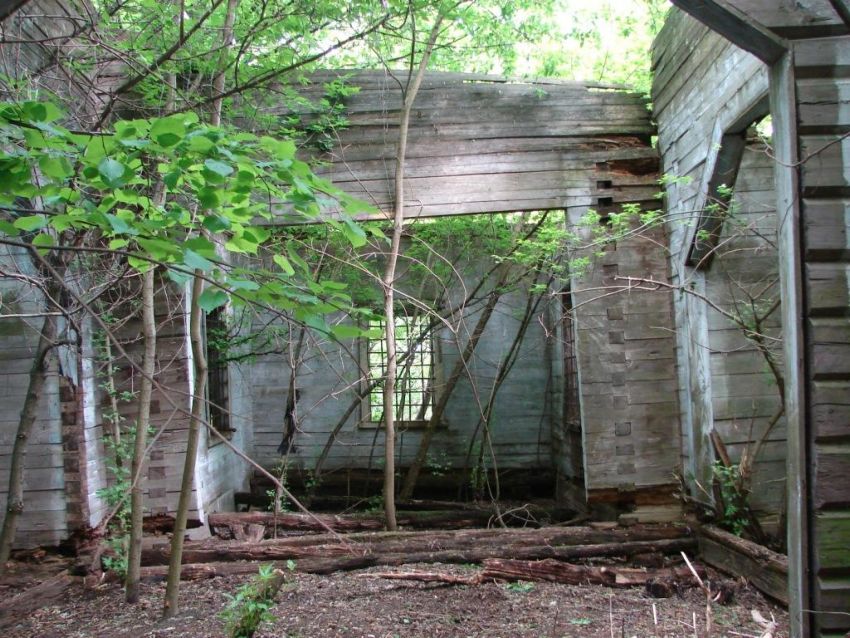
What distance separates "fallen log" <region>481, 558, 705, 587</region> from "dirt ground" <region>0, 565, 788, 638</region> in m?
0.08

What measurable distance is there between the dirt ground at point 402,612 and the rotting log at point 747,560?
4.5 inches

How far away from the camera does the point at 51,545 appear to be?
5.82 meters

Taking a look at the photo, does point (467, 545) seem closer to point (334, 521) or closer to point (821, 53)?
point (334, 521)

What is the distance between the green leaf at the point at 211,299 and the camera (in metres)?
1.81

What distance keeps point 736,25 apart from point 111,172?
228 cm

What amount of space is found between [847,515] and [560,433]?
7.00 metres

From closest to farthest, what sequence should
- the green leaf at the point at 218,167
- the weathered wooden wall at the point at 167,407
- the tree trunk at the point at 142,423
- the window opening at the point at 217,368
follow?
the green leaf at the point at 218,167
the tree trunk at the point at 142,423
the weathered wooden wall at the point at 167,407
the window opening at the point at 217,368

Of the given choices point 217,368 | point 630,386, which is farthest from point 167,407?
point 630,386

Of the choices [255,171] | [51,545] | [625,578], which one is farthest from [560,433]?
[255,171]

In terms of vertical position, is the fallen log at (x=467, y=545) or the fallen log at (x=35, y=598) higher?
the fallen log at (x=467, y=545)

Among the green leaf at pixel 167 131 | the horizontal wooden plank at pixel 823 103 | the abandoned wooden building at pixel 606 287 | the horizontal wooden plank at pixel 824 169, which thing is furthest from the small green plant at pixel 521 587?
the green leaf at pixel 167 131

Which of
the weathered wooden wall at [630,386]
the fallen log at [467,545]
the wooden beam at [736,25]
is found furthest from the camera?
the weathered wooden wall at [630,386]

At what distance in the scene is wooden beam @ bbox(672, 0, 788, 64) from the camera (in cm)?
254

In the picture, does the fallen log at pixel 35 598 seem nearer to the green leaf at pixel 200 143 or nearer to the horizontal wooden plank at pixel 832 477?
the green leaf at pixel 200 143
